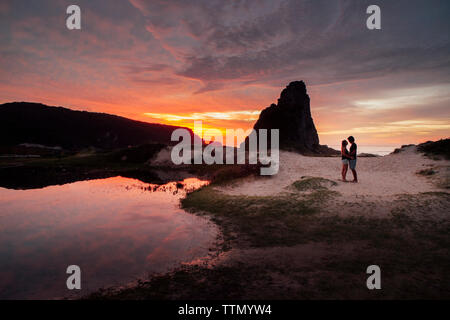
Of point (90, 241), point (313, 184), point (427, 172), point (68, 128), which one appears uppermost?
point (68, 128)

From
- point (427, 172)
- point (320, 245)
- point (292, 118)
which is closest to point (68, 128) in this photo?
point (292, 118)

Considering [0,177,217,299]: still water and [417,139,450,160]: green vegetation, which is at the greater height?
[417,139,450,160]: green vegetation

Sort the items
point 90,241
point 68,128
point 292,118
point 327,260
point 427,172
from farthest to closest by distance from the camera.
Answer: point 68,128, point 292,118, point 427,172, point 90,241, point 327,260

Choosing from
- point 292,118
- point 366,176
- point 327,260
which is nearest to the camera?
point 327,260

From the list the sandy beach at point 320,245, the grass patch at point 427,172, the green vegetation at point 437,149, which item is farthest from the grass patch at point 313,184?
the green vegetation at point 437,149

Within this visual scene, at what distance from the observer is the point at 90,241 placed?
945 centimetres

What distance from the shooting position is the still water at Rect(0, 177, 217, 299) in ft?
21.8

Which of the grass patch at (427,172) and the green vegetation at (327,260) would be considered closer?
the green vegetation at (327,260)

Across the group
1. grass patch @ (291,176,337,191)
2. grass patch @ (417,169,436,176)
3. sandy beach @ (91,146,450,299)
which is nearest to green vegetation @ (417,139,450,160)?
grass patch @ (417,169,436,176)

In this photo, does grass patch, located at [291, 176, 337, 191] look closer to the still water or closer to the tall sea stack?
the still water

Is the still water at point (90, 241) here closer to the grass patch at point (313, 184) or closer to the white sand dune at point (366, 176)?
the white sand dune at point (366, 176)

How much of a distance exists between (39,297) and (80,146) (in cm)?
12651

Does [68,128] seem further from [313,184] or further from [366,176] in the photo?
[366,176]

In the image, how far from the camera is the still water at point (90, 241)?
664cm
